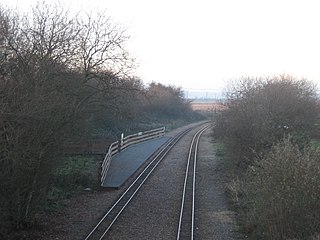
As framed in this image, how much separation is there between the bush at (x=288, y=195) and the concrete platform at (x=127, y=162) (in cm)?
955

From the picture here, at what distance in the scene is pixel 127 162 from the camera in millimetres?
28688

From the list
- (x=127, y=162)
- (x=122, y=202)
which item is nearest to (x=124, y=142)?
(x=127, y=162)

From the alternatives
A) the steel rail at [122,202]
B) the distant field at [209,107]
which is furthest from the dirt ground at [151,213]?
the distant field at [209,107]

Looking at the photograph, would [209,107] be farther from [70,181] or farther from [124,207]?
[124,207]

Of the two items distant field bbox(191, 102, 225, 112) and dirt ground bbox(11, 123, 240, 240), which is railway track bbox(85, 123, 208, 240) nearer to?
dirt ground bbox(11, 123, 240, 240)

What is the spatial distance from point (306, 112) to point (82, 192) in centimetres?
1977

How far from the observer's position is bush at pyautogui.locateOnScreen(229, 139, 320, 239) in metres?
11.0

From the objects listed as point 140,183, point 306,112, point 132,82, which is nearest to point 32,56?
point 140,183

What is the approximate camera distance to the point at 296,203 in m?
11.1

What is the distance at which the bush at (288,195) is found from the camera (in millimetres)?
10984

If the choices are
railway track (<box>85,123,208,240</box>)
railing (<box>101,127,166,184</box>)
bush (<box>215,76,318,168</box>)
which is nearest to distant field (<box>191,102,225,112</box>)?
bush (<box>215,76,318,168</box>)

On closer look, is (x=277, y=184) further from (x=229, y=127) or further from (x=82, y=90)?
(x=82, y=90)

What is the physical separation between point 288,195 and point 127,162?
18114mm

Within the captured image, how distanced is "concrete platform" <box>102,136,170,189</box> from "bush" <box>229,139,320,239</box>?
9548 millimetres
